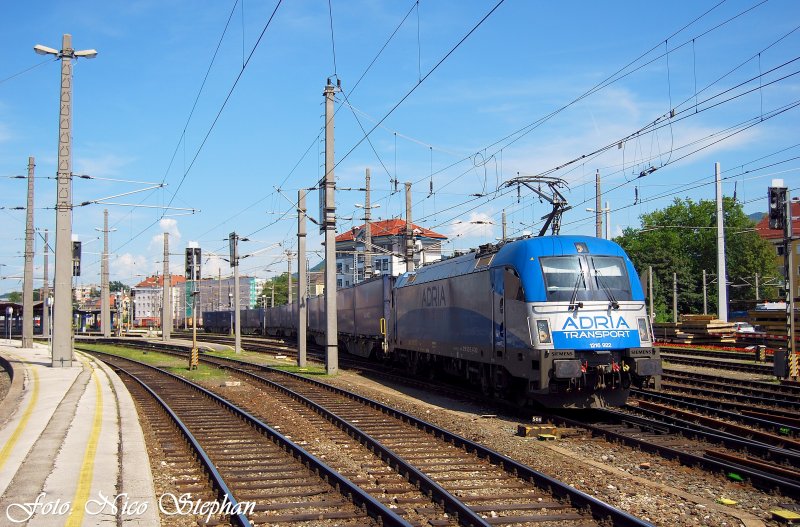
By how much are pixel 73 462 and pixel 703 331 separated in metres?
34.2

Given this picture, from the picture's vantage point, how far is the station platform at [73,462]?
7152 millimetres

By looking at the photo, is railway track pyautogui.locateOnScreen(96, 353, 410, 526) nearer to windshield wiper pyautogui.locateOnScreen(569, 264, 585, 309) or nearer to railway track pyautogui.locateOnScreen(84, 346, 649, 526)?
railway track pyautogui.locateOnScreen(84, 346, 649, 526)

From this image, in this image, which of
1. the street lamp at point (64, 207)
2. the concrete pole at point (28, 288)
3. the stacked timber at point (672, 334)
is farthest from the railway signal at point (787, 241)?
the concrete pole at point (28, 288)

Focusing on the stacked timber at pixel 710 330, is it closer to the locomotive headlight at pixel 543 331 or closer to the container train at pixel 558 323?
the container train at pixel 558 323

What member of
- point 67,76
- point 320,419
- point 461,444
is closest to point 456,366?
point 320,419

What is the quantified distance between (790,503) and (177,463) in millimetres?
7672

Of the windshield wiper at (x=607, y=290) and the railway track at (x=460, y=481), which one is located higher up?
the windshield wiper at (x=607, y=290)

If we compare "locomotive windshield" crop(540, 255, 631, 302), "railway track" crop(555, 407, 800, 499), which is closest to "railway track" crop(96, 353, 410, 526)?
"railway track" crop(555, 407, 800, 499)

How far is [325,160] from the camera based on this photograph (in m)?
24.4

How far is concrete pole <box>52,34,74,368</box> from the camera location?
22844mm

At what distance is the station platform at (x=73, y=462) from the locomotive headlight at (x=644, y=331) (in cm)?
887

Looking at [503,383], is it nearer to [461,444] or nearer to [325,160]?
[461,444]

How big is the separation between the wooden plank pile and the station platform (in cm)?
2939

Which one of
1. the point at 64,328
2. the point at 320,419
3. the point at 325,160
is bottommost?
the point at 320,419
